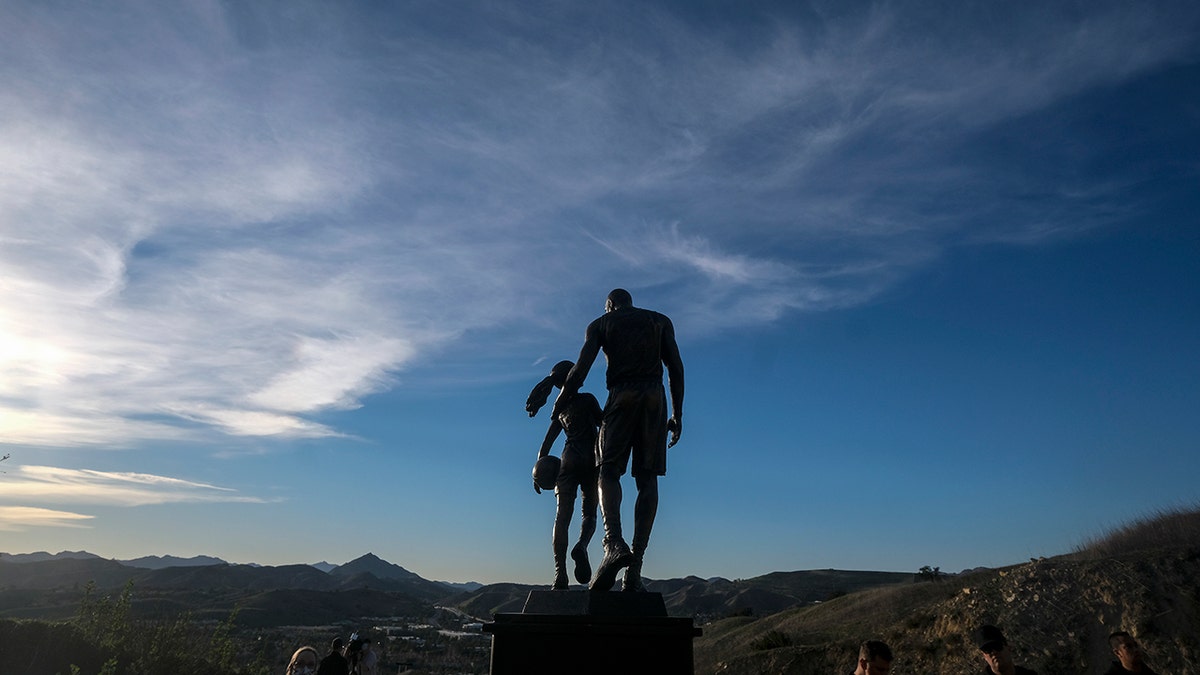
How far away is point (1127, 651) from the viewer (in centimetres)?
490

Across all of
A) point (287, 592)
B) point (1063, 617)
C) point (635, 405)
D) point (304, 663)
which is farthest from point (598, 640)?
point (287, 592)

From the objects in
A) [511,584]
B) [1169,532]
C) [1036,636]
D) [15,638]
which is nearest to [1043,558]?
[1169,532]

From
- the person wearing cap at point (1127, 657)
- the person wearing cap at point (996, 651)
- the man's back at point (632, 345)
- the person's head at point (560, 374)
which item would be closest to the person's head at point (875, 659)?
the person wearing cap at point (996, 651)

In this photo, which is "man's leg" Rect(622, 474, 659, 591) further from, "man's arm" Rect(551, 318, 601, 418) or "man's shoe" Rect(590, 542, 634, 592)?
"man's arm" Rect(551, 318, 601, 418)

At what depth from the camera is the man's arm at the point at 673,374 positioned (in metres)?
7.16

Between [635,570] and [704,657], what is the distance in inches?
1003

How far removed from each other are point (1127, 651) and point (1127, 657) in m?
0.04

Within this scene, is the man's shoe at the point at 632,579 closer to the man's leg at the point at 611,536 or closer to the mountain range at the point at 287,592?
the man's leg at the point at 611,536

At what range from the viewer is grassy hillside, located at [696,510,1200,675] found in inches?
677

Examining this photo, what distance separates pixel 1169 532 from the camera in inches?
836

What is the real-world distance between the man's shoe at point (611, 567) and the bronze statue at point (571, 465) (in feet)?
3.00

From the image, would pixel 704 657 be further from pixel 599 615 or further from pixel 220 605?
pixel 220 605

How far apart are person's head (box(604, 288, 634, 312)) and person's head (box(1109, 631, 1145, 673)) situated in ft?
14.9

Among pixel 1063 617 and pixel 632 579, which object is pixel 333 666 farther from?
pixel 1063 617
